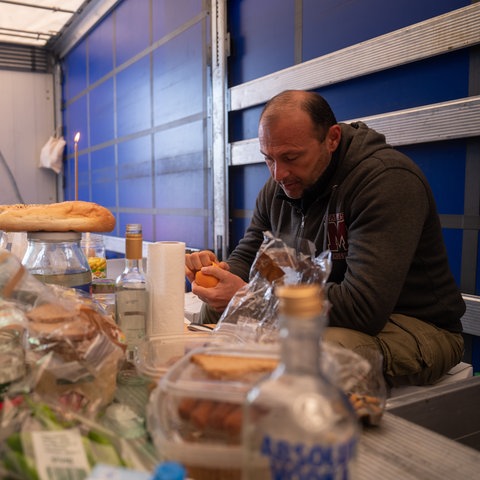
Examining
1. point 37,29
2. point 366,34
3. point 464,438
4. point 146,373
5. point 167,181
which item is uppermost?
point 37,29

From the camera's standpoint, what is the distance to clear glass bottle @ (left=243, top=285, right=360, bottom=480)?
0.43 m

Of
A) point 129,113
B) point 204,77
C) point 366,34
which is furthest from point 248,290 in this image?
point 129,113

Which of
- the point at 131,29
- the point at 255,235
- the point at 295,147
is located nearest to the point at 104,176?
the point at 131,29

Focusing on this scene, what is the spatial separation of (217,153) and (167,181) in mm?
933

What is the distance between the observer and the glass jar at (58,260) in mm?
1182

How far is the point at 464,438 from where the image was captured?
111 centimetres

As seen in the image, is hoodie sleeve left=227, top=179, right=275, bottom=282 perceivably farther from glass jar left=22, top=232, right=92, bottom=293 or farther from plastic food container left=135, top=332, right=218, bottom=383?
plastic food container left=135, top=332, right=218, bottom=383

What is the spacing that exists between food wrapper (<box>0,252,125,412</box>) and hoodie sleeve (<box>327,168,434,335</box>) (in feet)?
2.56

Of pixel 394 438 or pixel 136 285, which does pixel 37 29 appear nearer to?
pixel 136 285

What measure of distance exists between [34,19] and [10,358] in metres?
5.75

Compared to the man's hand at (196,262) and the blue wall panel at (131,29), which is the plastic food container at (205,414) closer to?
the man's hand at (196,262)

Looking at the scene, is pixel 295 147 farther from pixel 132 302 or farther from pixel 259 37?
pixel 259 37

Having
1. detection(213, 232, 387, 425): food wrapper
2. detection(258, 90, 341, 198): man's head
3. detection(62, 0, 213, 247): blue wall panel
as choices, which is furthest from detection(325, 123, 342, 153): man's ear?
detection(62, 0, 213, 247): blue wall panel

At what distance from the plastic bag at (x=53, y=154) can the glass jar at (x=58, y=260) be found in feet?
19.6
